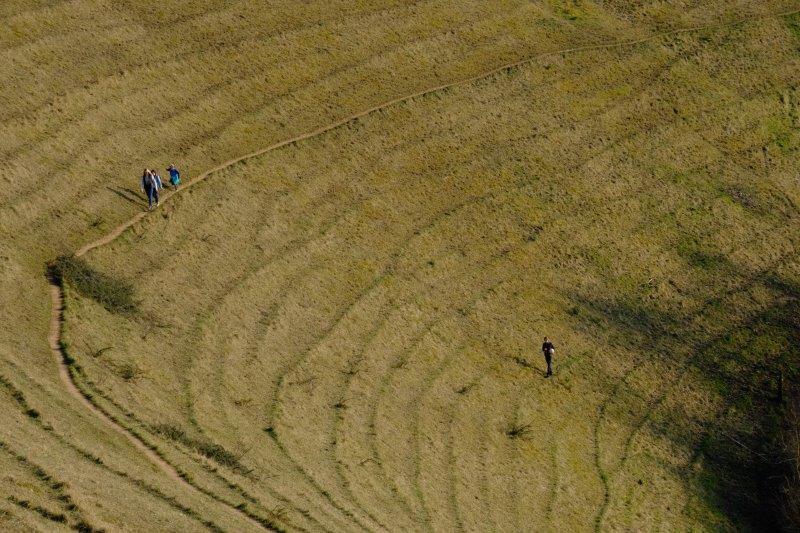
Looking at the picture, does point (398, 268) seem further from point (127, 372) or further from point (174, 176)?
point (127, 372)

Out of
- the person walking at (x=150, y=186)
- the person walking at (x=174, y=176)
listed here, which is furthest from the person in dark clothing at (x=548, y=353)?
the person walking at (x=150, y=186)

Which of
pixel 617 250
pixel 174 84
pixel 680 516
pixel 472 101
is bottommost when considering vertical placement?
pixel 680 516

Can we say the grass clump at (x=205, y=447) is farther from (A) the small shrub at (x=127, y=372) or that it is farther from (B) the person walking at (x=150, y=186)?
(B) the person walking at (x=150, y=186)

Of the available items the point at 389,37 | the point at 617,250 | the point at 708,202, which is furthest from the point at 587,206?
the point at 389,37

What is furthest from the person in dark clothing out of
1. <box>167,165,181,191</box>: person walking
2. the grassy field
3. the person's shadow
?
the person's shadow

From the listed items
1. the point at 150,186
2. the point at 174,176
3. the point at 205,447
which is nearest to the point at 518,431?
the point at 205,447

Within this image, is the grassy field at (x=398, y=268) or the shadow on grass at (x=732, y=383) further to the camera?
the shadow on grass at (x=732, y=383)

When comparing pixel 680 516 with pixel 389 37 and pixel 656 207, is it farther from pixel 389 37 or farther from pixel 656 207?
pixel 389 37

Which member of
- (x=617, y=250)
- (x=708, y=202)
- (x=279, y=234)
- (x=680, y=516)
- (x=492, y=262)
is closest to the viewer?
(x=680, y=516)
